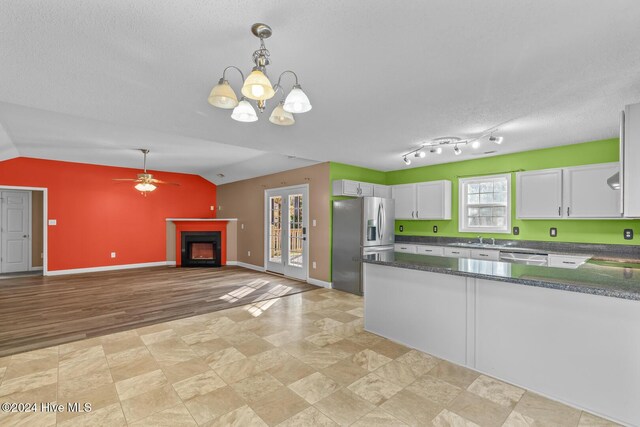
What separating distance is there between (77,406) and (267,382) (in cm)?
134

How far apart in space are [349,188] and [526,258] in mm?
3016

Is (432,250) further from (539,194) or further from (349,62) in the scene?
(349,62)

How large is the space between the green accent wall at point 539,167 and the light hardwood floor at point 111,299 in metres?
3.18

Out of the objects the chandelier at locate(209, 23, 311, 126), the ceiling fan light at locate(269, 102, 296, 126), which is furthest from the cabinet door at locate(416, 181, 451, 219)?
the chandelier at locate(209, 23, 311, 126)

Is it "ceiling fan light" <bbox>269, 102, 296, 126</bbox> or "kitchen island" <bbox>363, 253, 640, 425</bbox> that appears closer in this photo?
"kitchen island" <bbox>363, 253, 640, 425</bbox>

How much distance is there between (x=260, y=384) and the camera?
7.89 feet

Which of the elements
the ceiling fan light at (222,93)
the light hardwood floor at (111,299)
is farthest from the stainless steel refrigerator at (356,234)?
the ceiling fan light at (222,93)

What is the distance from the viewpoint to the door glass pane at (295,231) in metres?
6.37

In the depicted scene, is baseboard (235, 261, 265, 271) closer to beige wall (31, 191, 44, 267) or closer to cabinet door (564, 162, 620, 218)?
beige wall (31, 191, 44, 267)

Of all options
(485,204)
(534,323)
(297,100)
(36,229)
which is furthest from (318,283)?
(36,229)

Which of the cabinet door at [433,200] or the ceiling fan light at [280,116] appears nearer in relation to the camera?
the ceiling fan light at [280,116]

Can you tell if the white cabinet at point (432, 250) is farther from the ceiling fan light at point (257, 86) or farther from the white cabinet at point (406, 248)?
the ceiling fan light at point (257, 86)

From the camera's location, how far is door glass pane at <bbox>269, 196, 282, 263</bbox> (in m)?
6.99

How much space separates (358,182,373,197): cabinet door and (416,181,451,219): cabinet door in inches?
36.5
